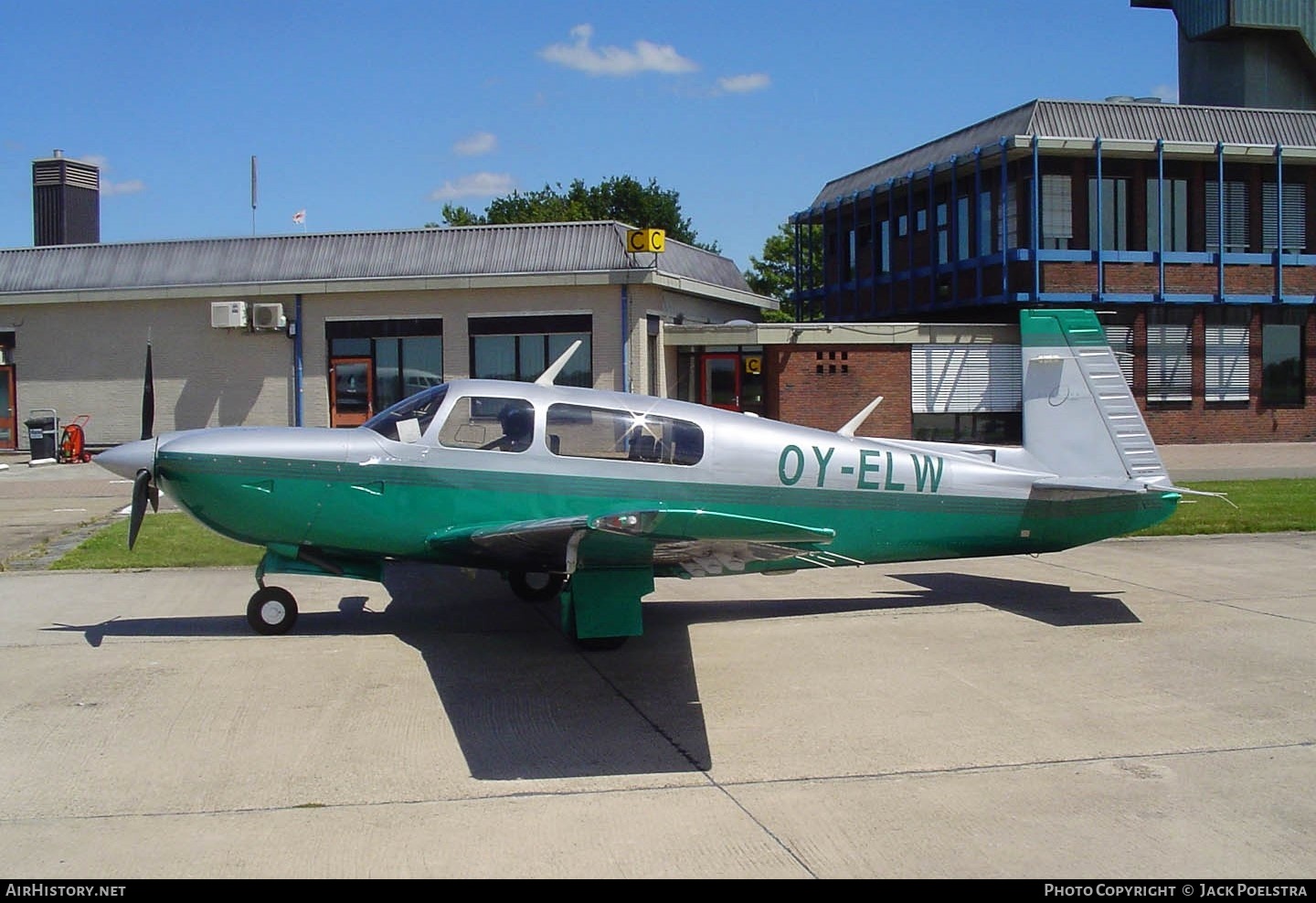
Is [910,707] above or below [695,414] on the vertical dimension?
below

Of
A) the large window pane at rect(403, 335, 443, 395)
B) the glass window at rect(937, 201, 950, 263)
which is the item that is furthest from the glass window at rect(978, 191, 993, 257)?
the large window pane at rect(403, 335, 443, 395)

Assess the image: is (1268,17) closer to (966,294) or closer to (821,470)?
(966,294)

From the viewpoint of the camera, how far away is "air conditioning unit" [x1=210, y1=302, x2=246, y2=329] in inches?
953

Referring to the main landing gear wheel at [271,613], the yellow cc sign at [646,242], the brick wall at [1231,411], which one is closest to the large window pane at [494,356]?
the yellow cc sign at [646,242]

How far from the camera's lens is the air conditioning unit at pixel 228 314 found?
24219 millimetres

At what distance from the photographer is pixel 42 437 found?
82.9 ft

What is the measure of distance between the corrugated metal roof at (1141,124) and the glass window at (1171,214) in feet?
3.63

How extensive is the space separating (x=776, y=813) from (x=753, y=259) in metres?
64.8

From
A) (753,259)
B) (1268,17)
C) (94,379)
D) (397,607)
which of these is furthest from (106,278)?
(753,259)

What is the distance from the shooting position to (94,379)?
26.1 meters

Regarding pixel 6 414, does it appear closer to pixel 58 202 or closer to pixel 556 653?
pixel 58 202

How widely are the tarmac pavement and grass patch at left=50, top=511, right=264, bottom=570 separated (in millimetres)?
1223

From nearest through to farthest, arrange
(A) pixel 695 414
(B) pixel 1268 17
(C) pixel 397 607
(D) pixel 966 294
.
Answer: (A) pixel 695 414 → (C) pixel 397 607 → (D) pixel 966 294 → (B) pixel 1268 17

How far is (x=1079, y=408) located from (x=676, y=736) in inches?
191
